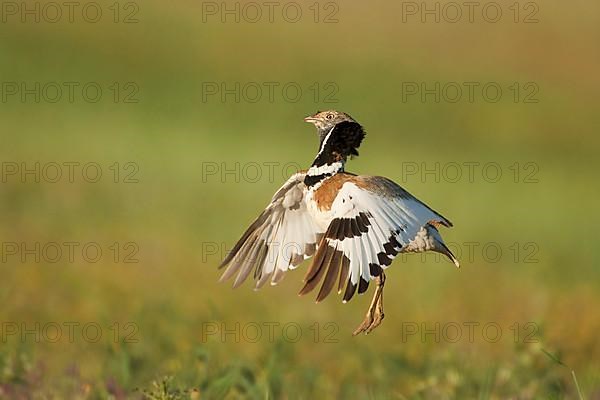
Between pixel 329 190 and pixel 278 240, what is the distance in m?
0.63

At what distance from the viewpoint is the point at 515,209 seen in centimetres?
1554

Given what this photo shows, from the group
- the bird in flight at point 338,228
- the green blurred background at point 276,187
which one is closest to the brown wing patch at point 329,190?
the bird in flight at point 338,228

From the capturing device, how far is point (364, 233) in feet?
16.0

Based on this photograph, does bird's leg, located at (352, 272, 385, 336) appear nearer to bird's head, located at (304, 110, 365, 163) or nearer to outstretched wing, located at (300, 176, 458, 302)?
outstretched wing, located at (300, 176, 458, 302)

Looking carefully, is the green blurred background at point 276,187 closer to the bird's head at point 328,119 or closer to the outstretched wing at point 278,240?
the outstretched wing at point 278,240

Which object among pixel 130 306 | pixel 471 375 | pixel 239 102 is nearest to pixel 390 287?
pixel 130 306

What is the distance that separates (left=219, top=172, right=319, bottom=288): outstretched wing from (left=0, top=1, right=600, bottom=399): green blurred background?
463mm

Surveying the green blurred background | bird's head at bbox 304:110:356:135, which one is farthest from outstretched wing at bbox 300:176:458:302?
the green blurred background

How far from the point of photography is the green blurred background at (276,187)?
7.32m

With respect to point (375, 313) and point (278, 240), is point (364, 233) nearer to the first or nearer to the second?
point (375, 313)

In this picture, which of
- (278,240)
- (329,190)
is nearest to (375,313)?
(329,190)

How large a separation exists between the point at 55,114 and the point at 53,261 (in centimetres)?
1111

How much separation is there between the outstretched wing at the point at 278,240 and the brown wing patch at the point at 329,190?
0.98 ft

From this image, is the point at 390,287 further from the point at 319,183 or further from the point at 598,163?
the point at 598,163
